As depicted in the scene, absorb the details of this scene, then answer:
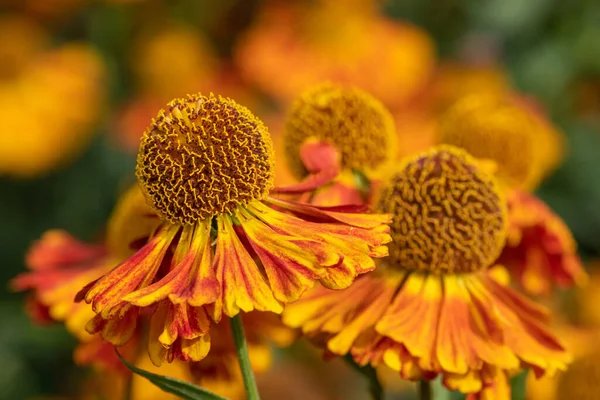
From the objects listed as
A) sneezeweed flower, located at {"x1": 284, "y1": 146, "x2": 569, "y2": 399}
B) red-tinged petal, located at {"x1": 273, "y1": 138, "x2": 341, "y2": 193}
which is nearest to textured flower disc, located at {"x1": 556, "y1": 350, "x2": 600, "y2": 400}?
sneezeweed flower, located at {"x1": 284, "y1": 146, "x2": 569, "y2": 399}

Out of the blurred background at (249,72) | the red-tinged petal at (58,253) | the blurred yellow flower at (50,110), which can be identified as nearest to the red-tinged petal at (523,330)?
the red-tinged petal at (58,253)

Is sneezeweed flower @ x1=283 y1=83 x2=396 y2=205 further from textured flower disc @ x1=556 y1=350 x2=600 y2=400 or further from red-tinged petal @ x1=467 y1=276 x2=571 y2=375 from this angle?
textured flower disc @ x1=556 y1=350 x2=600 y2=400

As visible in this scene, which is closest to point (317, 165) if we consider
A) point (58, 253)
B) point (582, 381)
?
point (58, 253)

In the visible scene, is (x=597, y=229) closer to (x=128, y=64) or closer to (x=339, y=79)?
(x=339, y=79)

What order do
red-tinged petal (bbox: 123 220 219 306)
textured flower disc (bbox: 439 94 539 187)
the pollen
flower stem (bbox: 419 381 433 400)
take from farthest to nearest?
1. textured flower disc (bbox: 439 94 539 187)
2. flower stem (bbox: 419 381 433 400)
3. the pollen
4. red-tinged petal (bbox: 123 220 219 306)

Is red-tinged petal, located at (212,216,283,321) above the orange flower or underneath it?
above

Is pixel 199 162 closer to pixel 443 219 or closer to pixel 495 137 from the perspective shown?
pixel 443 219
